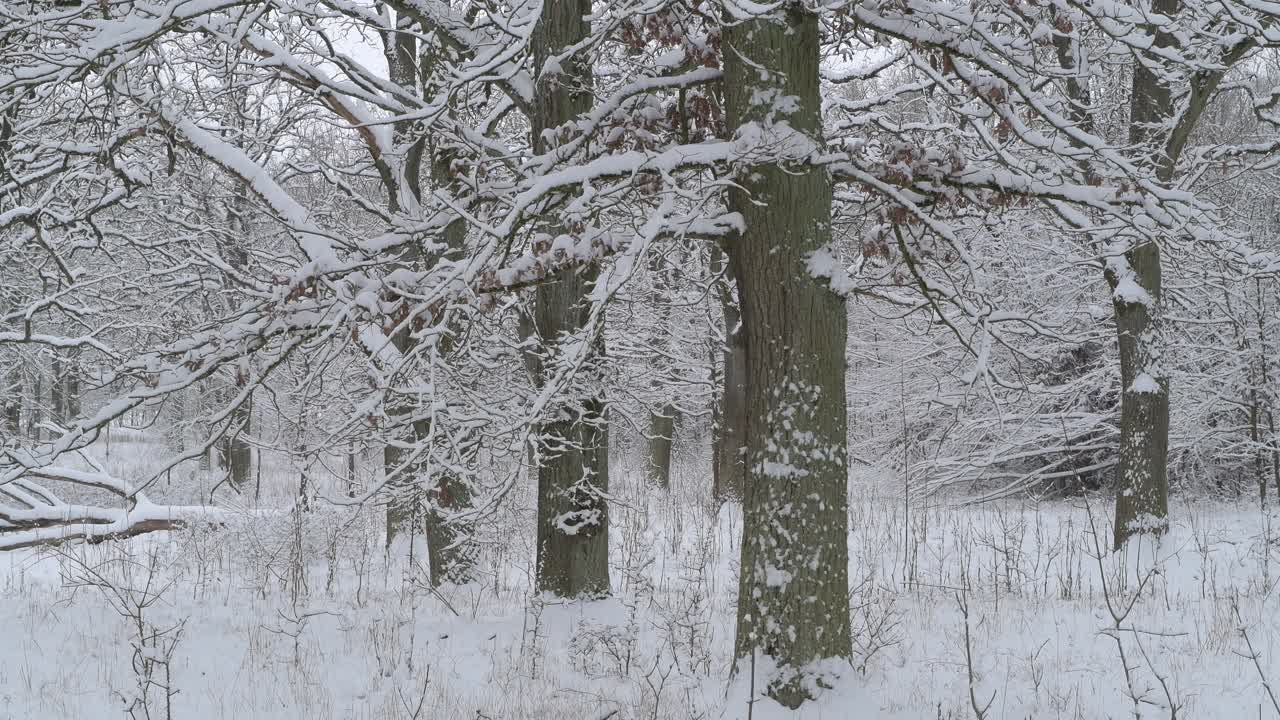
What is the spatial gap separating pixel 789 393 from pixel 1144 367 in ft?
21.1

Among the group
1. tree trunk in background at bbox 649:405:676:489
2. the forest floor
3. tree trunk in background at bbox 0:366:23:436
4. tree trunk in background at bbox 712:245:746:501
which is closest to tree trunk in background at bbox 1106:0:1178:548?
the forest floor

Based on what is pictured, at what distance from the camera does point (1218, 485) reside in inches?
628

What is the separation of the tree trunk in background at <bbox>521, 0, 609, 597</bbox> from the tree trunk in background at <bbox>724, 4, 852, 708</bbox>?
1.97 m

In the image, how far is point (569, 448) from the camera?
6.98m

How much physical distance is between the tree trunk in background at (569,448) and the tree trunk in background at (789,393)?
1.97 metres

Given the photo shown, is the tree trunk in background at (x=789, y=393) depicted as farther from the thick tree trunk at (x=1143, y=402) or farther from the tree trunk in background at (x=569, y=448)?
the thick tree trunk at (x=1143, y=402)

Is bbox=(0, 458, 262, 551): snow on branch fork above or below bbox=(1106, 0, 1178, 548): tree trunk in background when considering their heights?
below

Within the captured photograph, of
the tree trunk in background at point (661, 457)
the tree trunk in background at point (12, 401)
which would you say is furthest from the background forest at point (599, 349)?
the tree trunk in background at point (12, 401)

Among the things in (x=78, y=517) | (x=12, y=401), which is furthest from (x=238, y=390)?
(x=12, y=401)

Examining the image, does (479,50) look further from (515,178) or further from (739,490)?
(739,490)

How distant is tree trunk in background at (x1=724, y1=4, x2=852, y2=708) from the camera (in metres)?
4.94

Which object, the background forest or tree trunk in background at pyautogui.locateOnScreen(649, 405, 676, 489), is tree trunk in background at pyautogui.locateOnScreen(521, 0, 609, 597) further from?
tree trunk in background at pyautogui.locateOnScreen(649, 405, 676, 489)

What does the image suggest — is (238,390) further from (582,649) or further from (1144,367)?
(1144,367)

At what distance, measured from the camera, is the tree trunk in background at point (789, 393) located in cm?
494
